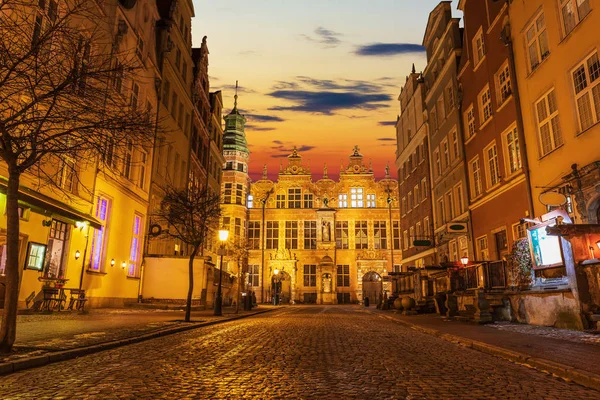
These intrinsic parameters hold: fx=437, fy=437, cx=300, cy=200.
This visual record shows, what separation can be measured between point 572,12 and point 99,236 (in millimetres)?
22101

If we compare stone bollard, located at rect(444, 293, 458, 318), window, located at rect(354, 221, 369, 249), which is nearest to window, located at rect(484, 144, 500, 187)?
stone bollard, located at rect(444, 293, 458, 318)

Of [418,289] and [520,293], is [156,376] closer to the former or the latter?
[520,293]

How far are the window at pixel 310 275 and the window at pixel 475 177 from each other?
35777mm

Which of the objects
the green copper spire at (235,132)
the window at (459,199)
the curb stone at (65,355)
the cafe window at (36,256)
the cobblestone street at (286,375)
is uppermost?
the green copper spire at (235,132)

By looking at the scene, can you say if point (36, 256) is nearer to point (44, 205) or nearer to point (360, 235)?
point (44, 205)

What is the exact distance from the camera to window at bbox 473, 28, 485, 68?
22908mm

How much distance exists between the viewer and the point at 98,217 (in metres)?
21.6

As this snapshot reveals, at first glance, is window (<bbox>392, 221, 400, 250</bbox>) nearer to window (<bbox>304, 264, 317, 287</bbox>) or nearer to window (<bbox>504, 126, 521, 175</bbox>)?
window (<bbox>304, 264, 317, 287</bbox>)

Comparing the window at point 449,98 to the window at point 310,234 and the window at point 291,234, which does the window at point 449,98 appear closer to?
the window at point 310,234

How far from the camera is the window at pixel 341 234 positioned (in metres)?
58.7

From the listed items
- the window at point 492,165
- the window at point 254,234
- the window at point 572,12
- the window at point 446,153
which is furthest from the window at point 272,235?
the window at point 572,12

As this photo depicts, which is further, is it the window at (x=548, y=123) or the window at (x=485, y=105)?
the window at (x=485, y=105)

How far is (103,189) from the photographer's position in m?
21.7

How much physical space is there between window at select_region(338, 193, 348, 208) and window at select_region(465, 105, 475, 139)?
116 ft
